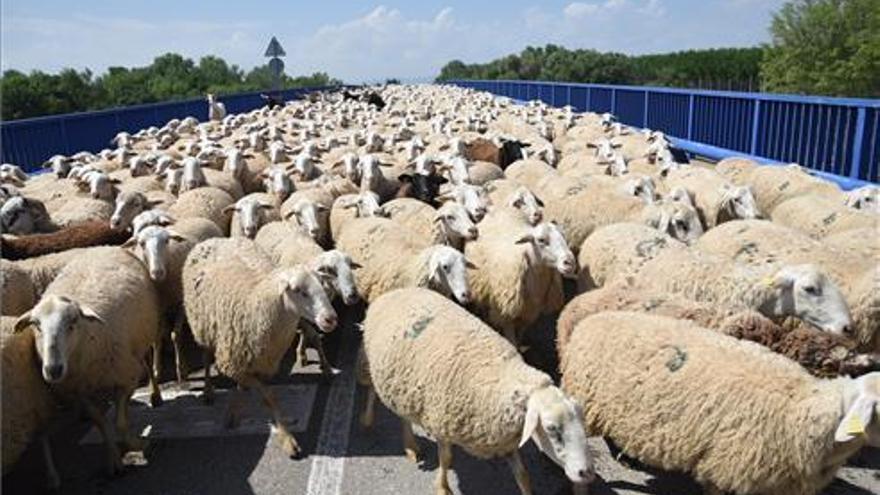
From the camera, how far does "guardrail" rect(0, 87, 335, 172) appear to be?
13.2 metres

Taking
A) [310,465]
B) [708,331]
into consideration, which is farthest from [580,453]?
[310,465]

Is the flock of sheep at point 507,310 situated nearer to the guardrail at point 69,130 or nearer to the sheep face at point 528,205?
the sheep face at point 528,205

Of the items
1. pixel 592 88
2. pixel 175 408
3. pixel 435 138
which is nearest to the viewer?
pixel 175 408

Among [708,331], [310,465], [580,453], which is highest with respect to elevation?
[708,331]

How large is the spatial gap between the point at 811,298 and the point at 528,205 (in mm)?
3457

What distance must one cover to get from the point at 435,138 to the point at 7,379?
35.8ft

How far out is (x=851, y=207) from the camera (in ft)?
23.5

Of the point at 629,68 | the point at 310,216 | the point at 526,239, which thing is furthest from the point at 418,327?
the point at 629,68

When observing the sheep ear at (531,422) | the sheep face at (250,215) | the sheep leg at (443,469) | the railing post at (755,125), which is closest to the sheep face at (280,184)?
the sheep face at (250,215)

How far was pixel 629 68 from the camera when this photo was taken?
63125 mm

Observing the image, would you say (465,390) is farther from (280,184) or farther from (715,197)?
(280,184)

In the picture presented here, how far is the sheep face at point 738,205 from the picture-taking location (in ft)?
24.1

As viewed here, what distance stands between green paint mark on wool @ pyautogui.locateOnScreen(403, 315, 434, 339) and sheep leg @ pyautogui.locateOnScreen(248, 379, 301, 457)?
119cm

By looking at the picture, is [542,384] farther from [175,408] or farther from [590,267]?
[175,408]
